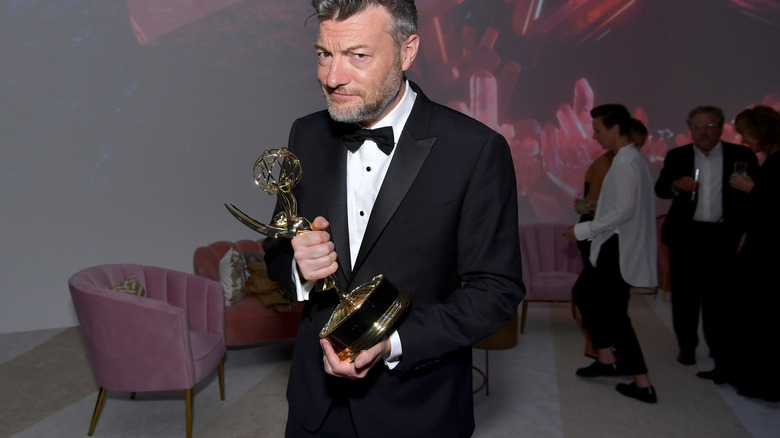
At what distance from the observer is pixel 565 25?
22.9ft

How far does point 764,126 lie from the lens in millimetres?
3705

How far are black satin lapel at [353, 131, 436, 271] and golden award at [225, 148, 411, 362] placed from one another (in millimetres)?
110

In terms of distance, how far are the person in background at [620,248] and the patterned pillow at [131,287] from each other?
267cm

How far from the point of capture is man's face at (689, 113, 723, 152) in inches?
164

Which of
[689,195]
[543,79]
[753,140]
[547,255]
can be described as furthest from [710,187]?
[543,79]

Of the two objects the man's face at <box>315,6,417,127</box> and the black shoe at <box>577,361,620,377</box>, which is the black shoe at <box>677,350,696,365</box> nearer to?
the black shoe at <box>577,361,620,377</box>

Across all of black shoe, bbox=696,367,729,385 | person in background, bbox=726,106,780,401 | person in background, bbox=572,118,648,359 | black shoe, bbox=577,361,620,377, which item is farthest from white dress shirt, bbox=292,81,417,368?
black shoe, bbox=696,367,729,385

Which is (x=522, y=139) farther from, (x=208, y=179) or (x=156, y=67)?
(x=156, y=67)

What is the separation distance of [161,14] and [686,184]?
4418mm

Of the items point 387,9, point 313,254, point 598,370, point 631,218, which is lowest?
point 598,370

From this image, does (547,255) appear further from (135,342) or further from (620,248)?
(135,342)

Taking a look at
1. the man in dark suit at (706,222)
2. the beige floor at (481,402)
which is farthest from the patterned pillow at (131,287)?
the man in dark suit at (706,222)

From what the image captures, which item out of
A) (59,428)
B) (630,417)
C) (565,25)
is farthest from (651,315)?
(59,428)

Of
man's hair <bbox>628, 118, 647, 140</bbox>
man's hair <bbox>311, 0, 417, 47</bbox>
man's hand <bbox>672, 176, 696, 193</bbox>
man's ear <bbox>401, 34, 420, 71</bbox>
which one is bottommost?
man's hand <bbox>672, 176, 696, 193</bbox>
